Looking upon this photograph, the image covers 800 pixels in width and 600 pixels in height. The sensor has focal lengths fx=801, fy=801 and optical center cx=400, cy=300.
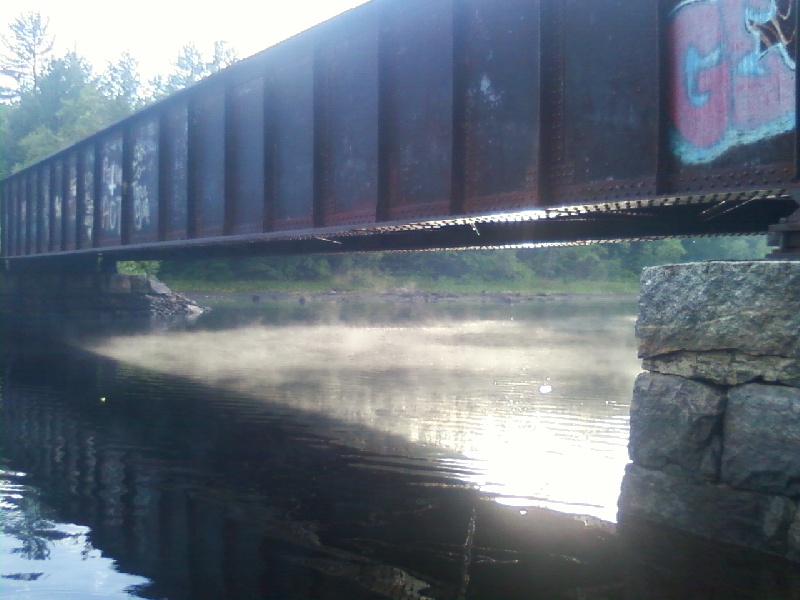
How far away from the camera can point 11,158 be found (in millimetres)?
88062

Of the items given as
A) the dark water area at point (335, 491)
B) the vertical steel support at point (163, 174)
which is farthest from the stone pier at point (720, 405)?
the vertical steel support at point (163, 174)

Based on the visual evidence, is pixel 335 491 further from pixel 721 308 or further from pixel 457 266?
pixel 457 266

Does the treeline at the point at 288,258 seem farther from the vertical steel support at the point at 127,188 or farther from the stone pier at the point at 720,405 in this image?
the stone pier at the point at 720,405

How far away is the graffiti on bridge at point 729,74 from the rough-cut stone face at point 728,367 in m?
2.12

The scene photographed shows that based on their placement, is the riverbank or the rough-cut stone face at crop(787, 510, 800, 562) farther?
the riverbank

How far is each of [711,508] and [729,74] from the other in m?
4.02

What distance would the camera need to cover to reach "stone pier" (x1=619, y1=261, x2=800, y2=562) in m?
6.38

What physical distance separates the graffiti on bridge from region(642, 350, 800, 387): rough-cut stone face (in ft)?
6.94

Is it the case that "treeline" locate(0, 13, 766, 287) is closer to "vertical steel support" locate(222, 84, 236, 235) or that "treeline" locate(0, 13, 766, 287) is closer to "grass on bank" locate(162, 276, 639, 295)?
"grass on bank" locate(162, 276, 639, 295)

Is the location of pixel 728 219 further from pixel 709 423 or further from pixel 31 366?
pixel 31 366

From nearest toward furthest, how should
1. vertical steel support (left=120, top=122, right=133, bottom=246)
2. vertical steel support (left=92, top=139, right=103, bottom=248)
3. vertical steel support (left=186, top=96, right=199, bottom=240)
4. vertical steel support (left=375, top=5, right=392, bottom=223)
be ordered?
vertical steel support (left=375, top=5, right=392, bottom=223)
vertical steel support (left=186, top=96, right=199, bottom=240)
vertical steel support (left=120, top=122, right=133, bottom=246)
vertical steel support (left=92, top=139, right=103, bottom=248)

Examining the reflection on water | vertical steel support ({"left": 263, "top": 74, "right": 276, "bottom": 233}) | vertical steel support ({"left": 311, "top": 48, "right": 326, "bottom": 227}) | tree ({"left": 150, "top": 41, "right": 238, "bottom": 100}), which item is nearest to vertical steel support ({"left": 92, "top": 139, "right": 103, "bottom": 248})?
the reflection on water

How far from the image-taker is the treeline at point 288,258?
75750mm

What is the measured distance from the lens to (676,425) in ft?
23.1
